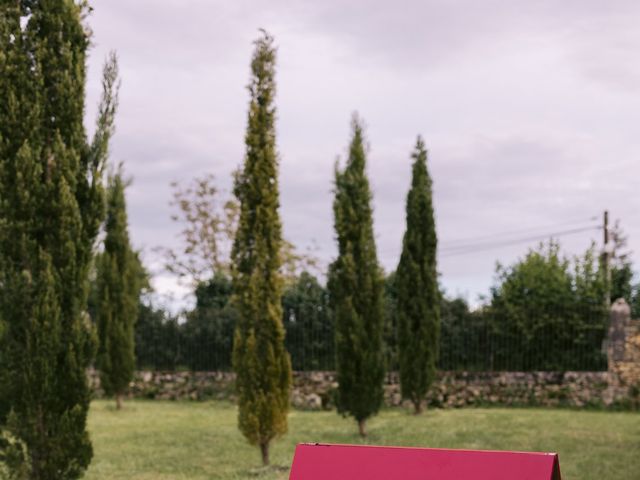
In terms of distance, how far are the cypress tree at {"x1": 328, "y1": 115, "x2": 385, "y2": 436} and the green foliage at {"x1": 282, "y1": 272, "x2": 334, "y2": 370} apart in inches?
222

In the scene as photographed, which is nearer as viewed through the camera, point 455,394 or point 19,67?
point 19,67

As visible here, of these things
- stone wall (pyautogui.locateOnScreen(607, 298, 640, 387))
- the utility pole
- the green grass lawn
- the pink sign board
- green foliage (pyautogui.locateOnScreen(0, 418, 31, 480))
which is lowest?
the green grass lawn

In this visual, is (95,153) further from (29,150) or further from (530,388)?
(530,388)

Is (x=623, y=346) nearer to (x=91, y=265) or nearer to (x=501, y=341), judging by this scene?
(x=501, y=341)

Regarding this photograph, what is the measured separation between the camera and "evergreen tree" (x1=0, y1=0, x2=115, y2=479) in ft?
25.6

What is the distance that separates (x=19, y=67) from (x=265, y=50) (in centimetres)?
351

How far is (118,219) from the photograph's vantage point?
17734 millimetres

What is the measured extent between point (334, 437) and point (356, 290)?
2255 millimetres

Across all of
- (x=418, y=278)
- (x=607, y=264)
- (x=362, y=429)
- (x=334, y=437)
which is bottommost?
(x=334, y=437)

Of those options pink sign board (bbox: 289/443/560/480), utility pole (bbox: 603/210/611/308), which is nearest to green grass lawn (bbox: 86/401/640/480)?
utility pole (bbox: 603/210/611/308)

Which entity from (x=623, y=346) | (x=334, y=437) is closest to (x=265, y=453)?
(x=334, y=437)

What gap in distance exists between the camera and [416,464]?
3510mm

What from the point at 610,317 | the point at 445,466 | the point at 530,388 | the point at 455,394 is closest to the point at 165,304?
the point at 455,394

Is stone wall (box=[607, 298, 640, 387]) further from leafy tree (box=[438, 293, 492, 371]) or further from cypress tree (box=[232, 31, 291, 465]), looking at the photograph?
cypress tree (box=[232, 31, 291, 465])
